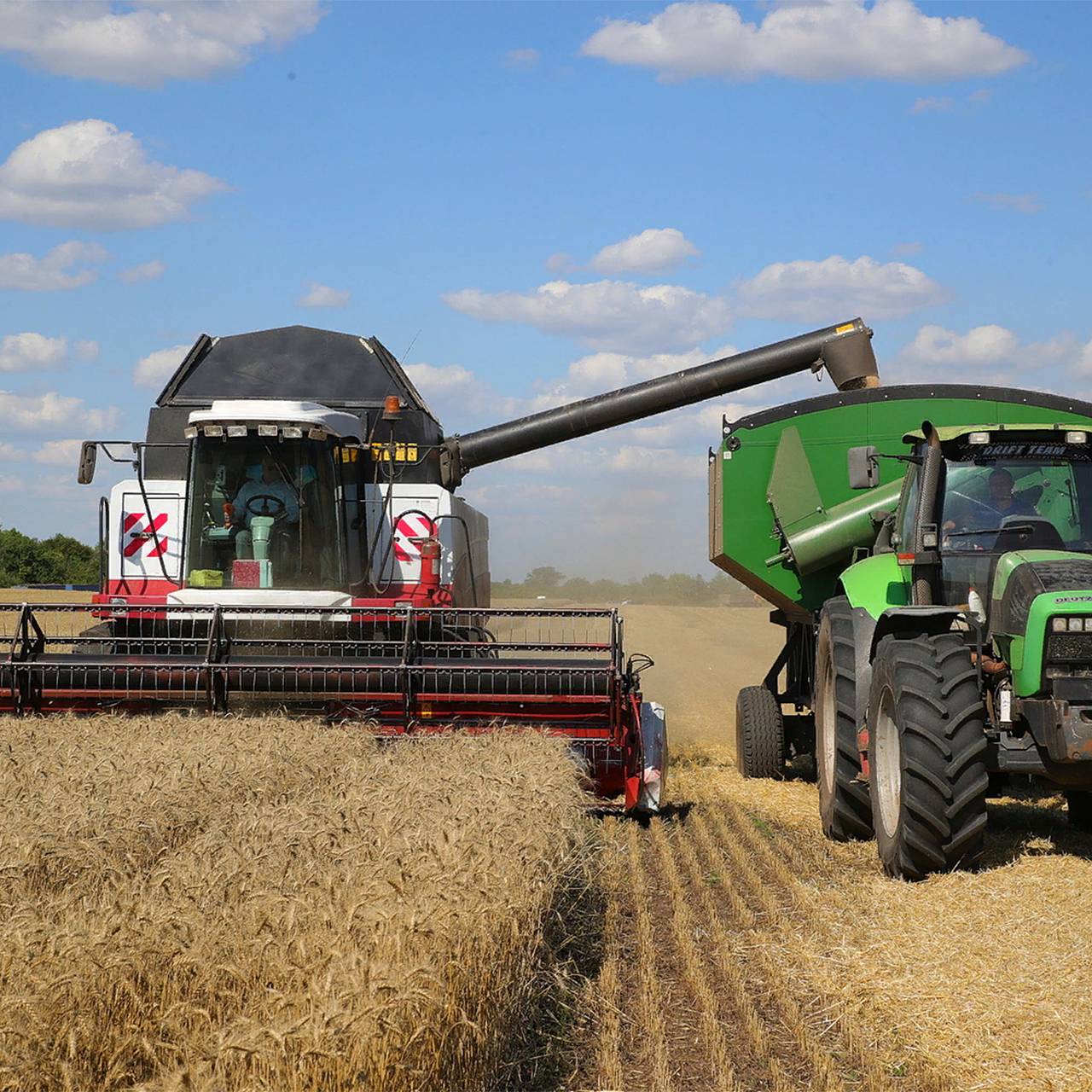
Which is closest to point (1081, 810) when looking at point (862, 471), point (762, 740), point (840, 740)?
point (840, 740)

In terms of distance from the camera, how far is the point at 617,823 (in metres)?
8.34

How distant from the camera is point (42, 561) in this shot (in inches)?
1825

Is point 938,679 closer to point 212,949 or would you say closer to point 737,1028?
point 737,1028

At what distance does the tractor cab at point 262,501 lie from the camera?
31.1 ft

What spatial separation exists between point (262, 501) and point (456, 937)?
21.2 feet

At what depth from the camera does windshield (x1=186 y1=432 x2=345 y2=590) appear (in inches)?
375

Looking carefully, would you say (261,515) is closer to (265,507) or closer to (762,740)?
(265,507)

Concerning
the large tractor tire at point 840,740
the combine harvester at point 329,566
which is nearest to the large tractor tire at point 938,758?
the large tractor tire at point 840,740

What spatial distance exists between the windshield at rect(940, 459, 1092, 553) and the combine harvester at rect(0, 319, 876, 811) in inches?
85.5

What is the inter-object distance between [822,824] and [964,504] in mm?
2295

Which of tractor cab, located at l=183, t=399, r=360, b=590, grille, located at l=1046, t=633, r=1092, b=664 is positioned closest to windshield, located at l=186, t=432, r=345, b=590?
tractor cab, located at l=183, t=399, r=360, b=590

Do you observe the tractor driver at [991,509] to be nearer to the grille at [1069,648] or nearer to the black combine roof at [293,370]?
the grille at [1069,648]

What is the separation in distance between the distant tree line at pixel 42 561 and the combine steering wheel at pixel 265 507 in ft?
122

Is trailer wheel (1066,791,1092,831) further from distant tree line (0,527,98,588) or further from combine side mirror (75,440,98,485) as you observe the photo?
distant tree line (0,527,98,588)
